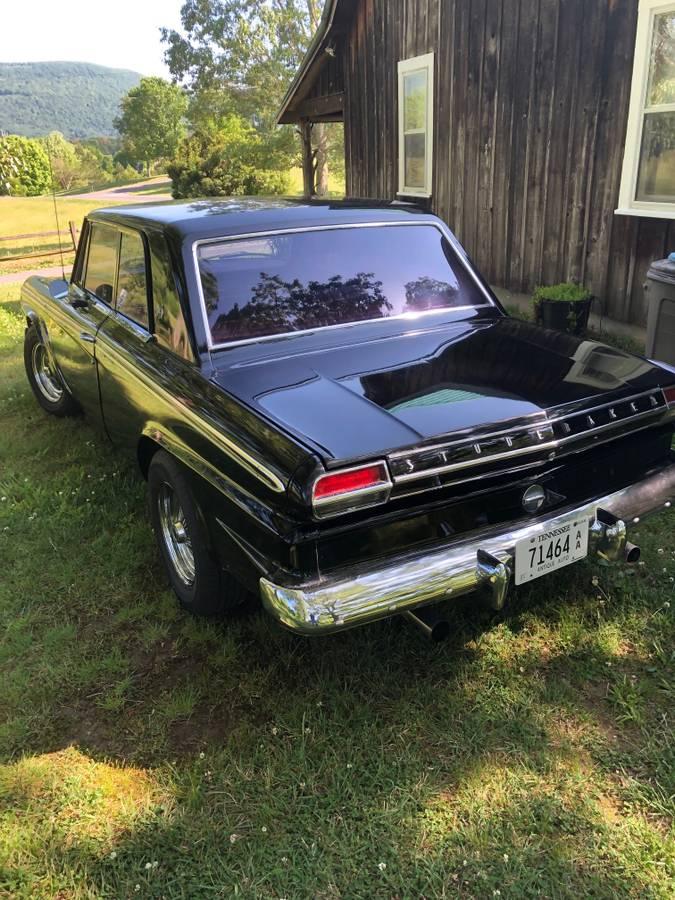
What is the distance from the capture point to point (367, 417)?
2326mm

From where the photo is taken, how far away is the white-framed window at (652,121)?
555 centimetres

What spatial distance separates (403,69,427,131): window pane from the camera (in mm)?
9000

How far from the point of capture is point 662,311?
4.46 metres

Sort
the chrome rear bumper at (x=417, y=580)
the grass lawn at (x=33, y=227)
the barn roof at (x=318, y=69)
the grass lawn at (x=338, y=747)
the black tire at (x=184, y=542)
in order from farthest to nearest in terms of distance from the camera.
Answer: the grass lawn at (x=33, y=227), the barn roof at (x=318, y=69), the black tire at (x=184, y=542), the chrome rear bumper at (x=417, y=580), the grass lawn at (x=338, y=747)

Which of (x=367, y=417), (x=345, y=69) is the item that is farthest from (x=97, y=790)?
(x=345, y=69)

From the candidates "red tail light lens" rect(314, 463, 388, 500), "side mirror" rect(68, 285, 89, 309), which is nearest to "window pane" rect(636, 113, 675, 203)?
"side mirror" rect(68, 285, 89, 309)

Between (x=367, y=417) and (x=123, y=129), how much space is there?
73.7 m

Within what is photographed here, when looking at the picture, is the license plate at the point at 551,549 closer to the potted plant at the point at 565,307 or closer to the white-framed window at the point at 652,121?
the potted plant at the point at 565,307

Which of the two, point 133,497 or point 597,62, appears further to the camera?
point 597,62

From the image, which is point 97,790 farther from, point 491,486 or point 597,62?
point 597,62

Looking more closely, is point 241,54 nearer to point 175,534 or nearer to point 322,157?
point 322,157

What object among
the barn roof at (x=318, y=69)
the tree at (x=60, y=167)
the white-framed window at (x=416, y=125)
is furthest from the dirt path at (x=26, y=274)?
the white-framed window at (x=416, y=125)

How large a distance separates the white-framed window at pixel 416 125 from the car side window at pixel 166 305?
6.84 meters

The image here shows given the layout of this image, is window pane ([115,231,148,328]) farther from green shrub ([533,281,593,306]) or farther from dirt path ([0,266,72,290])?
dirt path ([0,266,72,290])
